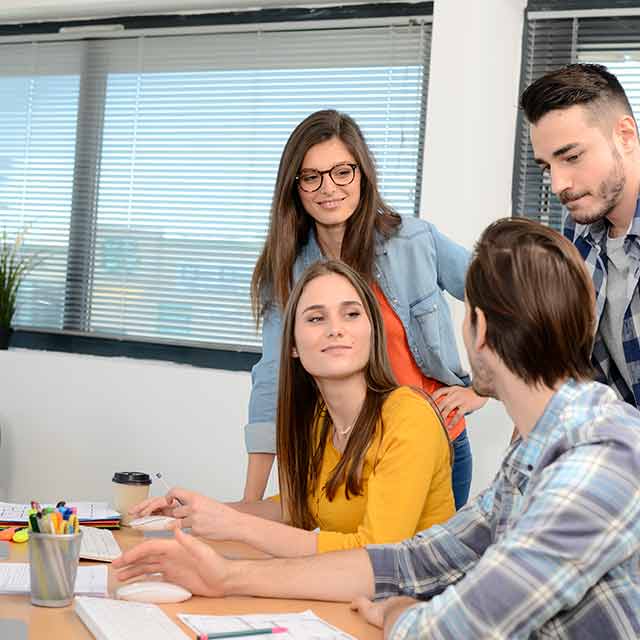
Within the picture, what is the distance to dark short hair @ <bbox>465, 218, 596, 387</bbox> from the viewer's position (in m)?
1.26

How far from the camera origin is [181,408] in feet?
11.8

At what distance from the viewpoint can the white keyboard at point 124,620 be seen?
1.30 meters

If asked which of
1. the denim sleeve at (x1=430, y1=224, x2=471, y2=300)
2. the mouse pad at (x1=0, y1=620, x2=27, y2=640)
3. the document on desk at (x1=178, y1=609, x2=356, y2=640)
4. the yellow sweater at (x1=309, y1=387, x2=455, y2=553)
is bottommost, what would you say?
the mouse pad at (x1=0, y1=620, x2=27, y2=640)

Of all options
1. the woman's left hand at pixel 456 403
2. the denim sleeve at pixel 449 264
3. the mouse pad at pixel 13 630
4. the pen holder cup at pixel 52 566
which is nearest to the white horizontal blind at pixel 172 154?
the denim sleeve at pixel 449 264

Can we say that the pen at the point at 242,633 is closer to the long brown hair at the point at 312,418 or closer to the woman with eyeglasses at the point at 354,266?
the long brown hair at the point at 312,418

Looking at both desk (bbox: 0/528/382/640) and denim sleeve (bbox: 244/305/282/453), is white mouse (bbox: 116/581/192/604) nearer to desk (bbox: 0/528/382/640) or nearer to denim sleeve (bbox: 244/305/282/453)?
desk (bbox: 0/528/382/640)

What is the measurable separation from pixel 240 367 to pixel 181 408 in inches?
12.7

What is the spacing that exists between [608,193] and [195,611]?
124 centimetres

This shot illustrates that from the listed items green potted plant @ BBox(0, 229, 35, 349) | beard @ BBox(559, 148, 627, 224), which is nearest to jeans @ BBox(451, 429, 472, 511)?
beard @ BBox(559, 148, 627, 224)

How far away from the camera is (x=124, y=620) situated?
4.46 feet

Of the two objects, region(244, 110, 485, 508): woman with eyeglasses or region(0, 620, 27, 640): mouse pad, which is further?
region(244, 110, 485, 508): woman with eyeglasses

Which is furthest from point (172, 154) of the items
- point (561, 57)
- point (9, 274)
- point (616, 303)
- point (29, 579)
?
point (29, 579)

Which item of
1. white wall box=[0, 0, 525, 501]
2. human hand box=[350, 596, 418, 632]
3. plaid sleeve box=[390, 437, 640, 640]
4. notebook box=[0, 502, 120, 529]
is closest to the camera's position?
plaid sleeve box=[390, 437, 640, 640]

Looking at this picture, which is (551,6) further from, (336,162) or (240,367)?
(240,367)
